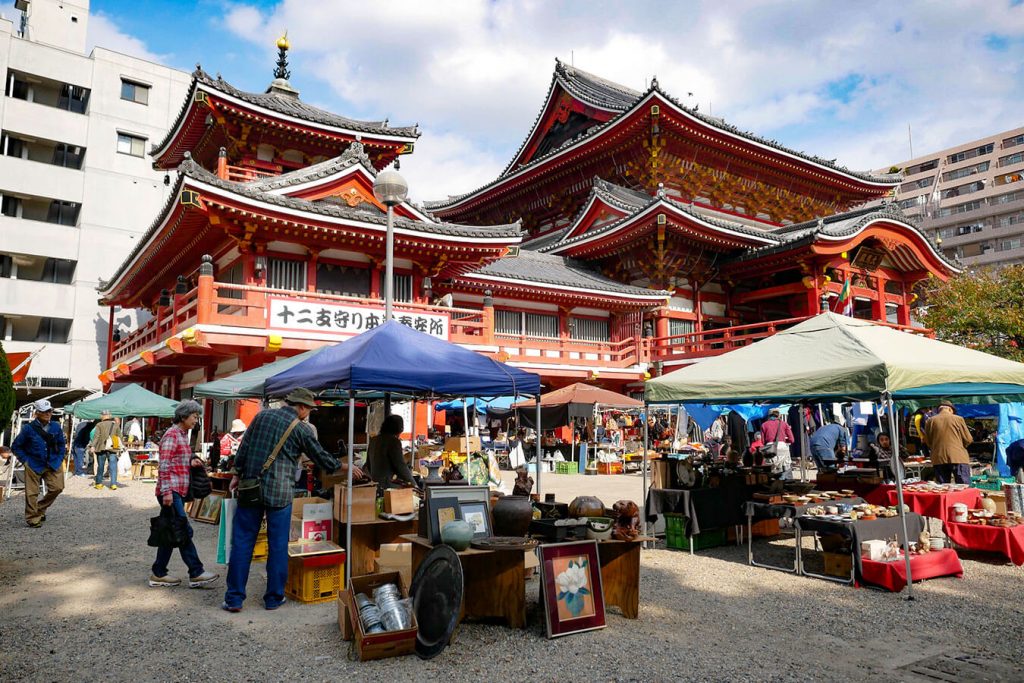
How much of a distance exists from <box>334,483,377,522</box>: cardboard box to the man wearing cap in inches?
199

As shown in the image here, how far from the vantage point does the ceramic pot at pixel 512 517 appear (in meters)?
5.57

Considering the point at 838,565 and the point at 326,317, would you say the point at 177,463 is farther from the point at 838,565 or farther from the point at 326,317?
the point at 326,317

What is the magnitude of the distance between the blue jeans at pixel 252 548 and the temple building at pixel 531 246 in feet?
34.7

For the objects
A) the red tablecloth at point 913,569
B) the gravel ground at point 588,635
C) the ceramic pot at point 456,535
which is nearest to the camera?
the gravel ground at point 588,635

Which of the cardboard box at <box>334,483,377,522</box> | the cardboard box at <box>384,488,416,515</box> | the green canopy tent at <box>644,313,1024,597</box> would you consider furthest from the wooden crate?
the green canopy tent at <box>644,313,1024,597</box>

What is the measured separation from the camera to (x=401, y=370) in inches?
249

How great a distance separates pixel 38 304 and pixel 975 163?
77.4 metres

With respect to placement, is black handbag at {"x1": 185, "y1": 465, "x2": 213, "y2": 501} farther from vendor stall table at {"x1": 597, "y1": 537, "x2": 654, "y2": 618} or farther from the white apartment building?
the white apartment building

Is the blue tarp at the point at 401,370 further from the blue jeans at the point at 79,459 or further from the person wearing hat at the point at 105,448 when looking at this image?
the blue jeans at the point at 79,459

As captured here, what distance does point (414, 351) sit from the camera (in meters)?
6.86

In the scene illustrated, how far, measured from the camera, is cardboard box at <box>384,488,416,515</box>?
6723 mm

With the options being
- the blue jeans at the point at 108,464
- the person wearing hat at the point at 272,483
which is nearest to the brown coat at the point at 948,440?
the person wearing hat at the point at 272,483

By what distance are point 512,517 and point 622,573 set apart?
101 centimetres

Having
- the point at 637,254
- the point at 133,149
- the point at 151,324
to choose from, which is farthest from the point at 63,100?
the point at 637,254
